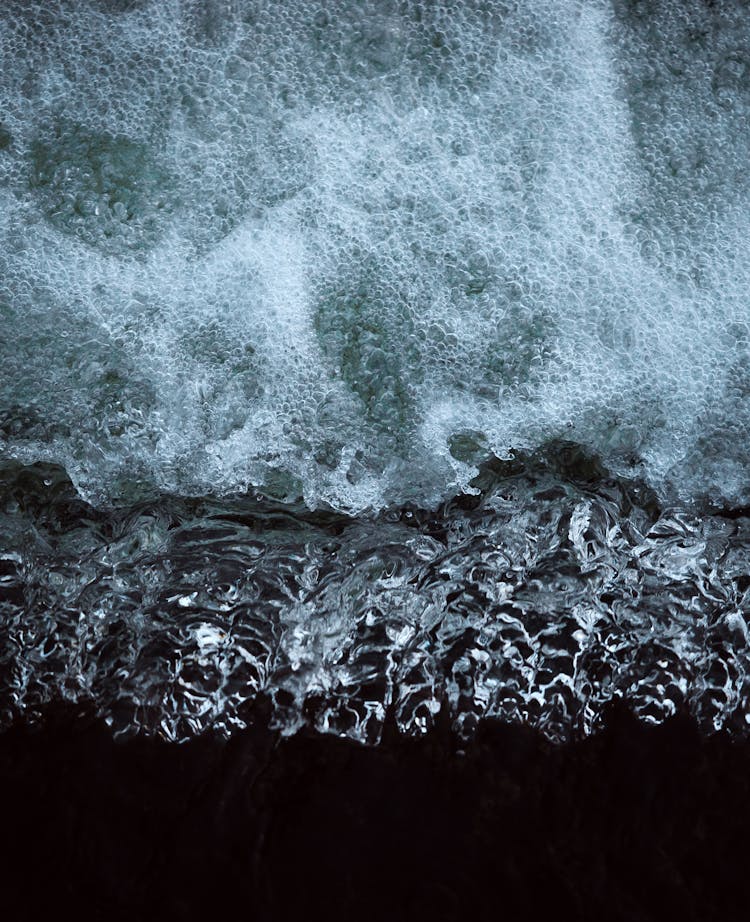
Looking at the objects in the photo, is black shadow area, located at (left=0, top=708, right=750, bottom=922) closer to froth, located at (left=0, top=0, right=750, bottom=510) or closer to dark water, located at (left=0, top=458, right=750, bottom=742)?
dark water, located at (left=0, top=458, right=750, bottom=742)

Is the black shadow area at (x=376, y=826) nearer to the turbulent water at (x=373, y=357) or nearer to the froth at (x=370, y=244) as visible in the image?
the turbulent water at (x=373, y=357)

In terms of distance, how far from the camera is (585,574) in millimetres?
1164

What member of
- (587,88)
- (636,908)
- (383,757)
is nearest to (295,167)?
(587,88)

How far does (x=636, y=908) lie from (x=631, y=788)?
14 cm

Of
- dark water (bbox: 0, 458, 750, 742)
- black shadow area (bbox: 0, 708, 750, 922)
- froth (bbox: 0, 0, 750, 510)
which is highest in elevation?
froth (bbox: 0, 0, 750, 510)

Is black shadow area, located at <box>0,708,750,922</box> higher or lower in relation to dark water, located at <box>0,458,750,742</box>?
lower

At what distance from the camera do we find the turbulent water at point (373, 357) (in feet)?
3.75

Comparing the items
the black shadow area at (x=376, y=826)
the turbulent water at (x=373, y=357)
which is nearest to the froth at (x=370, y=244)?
the turbulent water at (x=373, y=357)

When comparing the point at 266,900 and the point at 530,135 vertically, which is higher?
the point at 530,135

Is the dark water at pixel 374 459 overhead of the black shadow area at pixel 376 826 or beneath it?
overhead

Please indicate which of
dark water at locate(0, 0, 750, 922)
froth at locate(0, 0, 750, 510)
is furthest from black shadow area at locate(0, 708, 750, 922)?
froth at locate(0, 0, 750, 510)

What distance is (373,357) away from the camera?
124cm

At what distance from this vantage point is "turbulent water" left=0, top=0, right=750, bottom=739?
1142 millimetres

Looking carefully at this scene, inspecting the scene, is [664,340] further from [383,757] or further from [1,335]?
[1,335]
